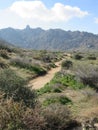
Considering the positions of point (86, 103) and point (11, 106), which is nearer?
point (11, 106)

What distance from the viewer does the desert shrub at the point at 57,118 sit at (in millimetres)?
14367

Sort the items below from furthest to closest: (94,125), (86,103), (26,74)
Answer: (26,74) < (86,103) < (94,125)

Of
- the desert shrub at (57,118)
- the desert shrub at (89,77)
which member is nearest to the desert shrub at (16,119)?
the desert shrub at (57,118)

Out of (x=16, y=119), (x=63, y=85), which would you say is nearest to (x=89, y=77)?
(x=63, y=85)

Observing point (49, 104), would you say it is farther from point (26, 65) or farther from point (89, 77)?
point (26, 65)

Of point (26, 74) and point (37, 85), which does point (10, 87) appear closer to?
point (37, 85)

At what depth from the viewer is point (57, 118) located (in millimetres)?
14773

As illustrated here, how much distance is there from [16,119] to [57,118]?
407cm

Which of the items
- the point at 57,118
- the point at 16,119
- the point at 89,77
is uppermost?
the point at 16,119

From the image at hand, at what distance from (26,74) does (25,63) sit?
531 cm

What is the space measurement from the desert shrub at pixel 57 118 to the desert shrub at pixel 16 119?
2.72 meters

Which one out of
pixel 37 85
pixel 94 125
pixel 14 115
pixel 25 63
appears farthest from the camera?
pixel 25 63

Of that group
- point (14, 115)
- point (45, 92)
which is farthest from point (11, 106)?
point (45, 92)

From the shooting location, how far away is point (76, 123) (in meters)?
15.8
